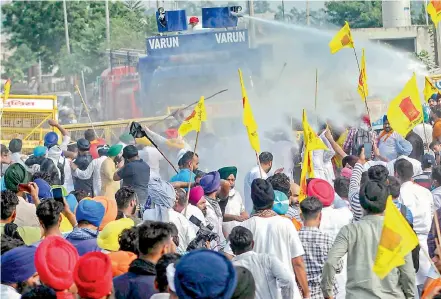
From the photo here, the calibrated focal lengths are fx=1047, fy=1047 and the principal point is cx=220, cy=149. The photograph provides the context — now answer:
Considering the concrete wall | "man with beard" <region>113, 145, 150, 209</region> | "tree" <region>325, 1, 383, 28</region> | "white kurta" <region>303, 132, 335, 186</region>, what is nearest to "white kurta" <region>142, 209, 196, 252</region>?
"man with beard" <region>113, 145, 150, 209</region>

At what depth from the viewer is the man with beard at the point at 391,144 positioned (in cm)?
1212

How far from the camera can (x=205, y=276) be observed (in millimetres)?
4336

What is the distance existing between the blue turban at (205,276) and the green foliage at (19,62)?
53.6m

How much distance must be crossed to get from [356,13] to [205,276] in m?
65.9

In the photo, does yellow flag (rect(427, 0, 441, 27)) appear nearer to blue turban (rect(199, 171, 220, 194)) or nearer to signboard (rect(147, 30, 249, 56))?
blue turban (rect(199, 171, 220, 194))

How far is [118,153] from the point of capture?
12.8 m

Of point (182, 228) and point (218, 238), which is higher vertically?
point (182, 228)

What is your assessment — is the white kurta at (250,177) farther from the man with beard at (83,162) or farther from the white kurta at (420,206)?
the man with beard at (83,162)

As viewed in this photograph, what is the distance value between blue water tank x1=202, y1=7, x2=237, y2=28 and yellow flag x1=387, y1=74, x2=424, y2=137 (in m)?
12.5

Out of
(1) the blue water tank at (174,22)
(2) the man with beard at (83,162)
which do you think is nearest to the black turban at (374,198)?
(2) the man with beard at (83,162)

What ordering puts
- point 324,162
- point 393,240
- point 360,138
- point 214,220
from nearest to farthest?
point 393,240
point 214,220
point 324,162
point 360,138

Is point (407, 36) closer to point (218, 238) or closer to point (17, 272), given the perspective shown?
point (218, 238)

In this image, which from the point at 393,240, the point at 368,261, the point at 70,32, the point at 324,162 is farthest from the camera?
the point at 70,32

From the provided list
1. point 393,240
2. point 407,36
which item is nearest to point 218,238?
point 393,240
